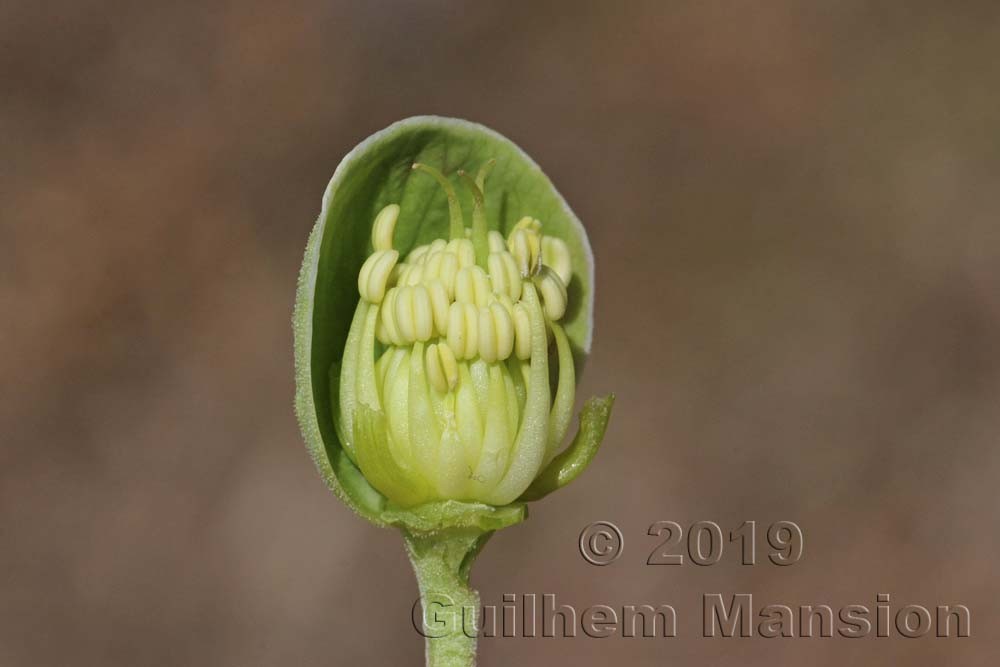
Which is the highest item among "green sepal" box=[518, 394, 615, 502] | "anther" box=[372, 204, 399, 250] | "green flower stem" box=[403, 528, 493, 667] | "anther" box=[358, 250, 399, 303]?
"anther" box=[372, 204, 399, 250]

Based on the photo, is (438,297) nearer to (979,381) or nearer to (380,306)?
(380,306)

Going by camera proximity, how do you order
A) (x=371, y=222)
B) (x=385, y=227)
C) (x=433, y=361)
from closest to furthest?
(x=433, y=361), (x=385, y=227), (x=371, y=222)

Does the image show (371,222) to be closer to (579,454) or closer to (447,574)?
(579,454)

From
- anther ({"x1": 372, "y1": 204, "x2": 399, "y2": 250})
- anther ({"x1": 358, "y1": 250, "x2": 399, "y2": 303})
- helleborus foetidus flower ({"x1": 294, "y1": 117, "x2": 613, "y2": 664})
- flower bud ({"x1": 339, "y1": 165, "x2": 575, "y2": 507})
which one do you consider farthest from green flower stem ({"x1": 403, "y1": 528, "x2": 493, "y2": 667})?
anther ({"x1": 372, "y1": 204, "x2": 399, "y2": 250})

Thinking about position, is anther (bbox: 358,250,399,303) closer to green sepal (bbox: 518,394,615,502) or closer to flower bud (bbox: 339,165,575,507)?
flower bud (bbox: 339,165,575,507)

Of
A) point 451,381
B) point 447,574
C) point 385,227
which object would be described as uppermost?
point 385,227

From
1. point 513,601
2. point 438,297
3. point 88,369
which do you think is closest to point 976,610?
point 513,601

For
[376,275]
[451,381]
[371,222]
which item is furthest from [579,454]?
[371,222]
